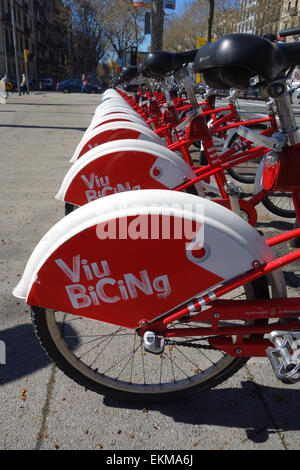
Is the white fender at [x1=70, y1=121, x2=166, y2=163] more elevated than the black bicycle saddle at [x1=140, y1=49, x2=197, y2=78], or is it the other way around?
the black bicycle saddle at [x1=140, y1=49, x2=197, y2=78]

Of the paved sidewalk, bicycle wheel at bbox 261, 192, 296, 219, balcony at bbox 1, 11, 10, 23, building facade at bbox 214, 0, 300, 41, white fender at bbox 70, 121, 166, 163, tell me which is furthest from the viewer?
building facade at bbox 214, 0, 300, 41

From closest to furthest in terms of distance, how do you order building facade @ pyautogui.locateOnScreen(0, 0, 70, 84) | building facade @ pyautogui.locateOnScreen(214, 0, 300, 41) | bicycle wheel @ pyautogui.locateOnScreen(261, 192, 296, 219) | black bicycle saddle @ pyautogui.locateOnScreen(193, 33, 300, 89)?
black bicycle saddle @ pyautogui.locateOnScreen(193, 33, 300, 89)
bicycle wheel @ pyautogui.locateOnScreen(261, 192, 296, 219)
building facade @ pyautogui.locateOnScreen(214, 0, 300, 41)
building facade @ pyautogui.locateOnScreen(0, 0, 70, 84)

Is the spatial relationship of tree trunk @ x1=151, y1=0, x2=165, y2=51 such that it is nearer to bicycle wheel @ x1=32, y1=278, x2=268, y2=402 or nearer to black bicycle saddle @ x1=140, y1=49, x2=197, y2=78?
black bicycle saddle @ x1=140, y1=49, x2=197, y2=78

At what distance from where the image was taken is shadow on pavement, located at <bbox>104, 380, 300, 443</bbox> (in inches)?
76.7

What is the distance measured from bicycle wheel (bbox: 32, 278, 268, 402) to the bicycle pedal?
0.20m

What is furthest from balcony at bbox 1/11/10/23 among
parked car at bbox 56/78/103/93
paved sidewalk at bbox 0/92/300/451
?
paved sidewalk at bbox 0/92/300/451

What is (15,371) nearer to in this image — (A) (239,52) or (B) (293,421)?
(B) (293,421)

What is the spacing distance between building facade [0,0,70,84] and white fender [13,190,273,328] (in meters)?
44.3

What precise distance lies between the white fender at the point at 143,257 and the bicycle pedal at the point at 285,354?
344 mm

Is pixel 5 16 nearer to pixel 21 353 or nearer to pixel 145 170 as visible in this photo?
pixel 145 170

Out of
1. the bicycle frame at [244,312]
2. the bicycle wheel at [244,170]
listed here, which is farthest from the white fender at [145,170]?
the bicycle wheel at [244,170]

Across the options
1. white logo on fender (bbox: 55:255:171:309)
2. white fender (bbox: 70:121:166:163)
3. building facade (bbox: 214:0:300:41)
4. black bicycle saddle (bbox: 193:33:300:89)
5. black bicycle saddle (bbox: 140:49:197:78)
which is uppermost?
building facade (bbox: 214:0:300:41)

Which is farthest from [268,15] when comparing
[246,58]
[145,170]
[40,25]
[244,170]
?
[246,58]

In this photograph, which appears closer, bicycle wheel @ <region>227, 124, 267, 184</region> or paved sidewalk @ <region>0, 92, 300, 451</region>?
paved sidewalk @ <region>0, 92, 300, 451</region>
